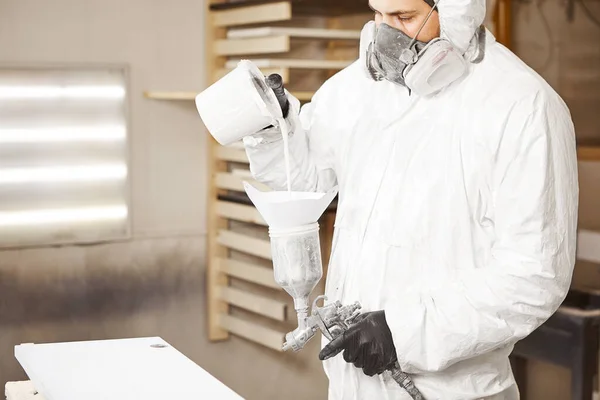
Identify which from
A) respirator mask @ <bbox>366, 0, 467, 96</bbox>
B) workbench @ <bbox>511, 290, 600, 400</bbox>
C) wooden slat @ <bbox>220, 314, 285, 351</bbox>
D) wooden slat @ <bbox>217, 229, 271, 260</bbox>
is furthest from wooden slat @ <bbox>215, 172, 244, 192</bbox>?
respirator mask @ <bbox>366, 0, 467, 96</bbox>

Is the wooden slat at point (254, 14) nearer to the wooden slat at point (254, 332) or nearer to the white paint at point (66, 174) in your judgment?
the white paint at point (66, 174)

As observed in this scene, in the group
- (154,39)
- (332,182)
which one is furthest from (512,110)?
(154,39)

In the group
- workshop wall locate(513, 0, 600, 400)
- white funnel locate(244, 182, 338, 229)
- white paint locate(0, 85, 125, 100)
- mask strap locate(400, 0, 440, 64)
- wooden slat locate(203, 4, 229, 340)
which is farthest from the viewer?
wooden slat locate(203, 4, 229, 340)

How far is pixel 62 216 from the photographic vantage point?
3.45 m

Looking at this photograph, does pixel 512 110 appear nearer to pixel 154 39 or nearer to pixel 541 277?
pixel 541 277

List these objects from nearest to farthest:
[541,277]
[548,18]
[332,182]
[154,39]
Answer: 1. [541,277]
2. [332,182]
3. [154,39]
4. [548,18]

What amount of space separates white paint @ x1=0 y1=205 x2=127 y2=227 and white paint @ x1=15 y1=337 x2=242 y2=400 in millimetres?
1354

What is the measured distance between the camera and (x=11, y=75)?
3307 mm

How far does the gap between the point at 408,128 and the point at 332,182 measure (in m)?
0.33

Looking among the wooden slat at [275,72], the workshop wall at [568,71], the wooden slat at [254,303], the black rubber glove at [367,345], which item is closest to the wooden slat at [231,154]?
the wooden slat at [275,72]

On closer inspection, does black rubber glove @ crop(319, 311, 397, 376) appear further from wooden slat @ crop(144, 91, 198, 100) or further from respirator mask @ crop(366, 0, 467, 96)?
wooden slat @ crop(144, 91, 198, 100)

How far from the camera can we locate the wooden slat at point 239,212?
3.44 meters

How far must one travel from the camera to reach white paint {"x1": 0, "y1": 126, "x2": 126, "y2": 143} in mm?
3320

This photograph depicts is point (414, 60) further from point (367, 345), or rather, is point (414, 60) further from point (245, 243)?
point (245, 243)
